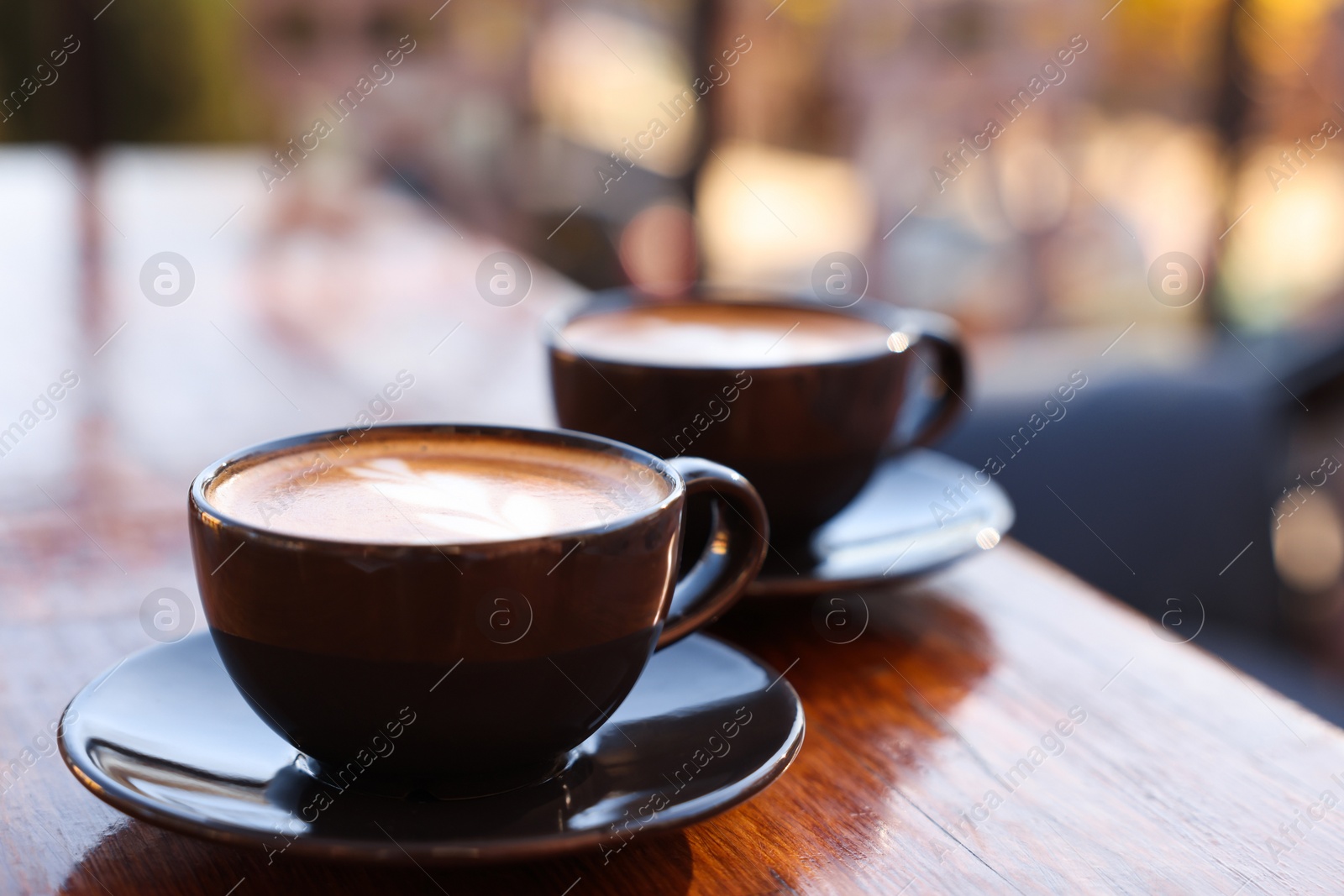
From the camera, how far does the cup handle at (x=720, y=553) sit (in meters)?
0.56

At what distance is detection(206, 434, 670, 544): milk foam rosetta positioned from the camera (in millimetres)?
513

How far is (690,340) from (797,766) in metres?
0.35

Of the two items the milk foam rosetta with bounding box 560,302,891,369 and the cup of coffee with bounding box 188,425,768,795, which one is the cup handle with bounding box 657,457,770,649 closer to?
the cup of coffee with bounding box 188,425,768,795

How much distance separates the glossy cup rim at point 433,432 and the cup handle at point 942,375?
11.4 inches

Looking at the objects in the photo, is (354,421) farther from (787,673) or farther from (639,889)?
(639,889)

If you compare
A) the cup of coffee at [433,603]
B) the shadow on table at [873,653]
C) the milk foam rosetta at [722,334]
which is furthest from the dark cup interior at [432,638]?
the milk foam rosetta at [722,334]

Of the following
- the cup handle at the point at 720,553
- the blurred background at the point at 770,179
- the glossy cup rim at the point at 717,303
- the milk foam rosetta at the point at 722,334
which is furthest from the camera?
the blurred background at the point at 770,179

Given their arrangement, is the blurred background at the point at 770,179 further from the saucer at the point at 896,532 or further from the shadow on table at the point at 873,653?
the shadow on table at the point at 873,653

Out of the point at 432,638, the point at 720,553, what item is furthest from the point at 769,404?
the point at 432,638

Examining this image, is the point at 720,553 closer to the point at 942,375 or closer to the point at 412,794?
the point at 412,794

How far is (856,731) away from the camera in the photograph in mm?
634

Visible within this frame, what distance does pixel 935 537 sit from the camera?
800 mm

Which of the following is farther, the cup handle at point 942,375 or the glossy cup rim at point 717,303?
the cup handle at point 942,375

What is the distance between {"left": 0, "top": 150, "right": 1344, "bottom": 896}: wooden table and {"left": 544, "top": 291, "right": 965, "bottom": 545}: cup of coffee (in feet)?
0.26
